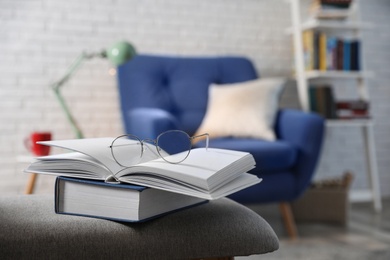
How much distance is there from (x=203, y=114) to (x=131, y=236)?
2.43 meters

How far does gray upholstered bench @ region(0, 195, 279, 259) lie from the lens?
83 centimetres

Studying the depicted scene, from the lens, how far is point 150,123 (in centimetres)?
250

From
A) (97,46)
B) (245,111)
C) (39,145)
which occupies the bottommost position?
(245,111)

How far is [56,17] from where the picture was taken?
343cm

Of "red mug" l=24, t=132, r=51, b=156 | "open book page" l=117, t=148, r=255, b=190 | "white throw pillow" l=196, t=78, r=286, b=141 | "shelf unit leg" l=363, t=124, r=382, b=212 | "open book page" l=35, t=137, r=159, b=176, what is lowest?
"shelf unit leg" l=363, t=124, r=382, b=212

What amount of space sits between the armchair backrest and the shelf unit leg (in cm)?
106

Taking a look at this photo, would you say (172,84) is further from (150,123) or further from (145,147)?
(145,147)

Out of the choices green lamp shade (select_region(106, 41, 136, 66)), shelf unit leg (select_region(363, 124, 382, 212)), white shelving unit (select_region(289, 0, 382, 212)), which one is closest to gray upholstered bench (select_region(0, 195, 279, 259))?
green lamp shade (select_region(106, 41, 136, 66))

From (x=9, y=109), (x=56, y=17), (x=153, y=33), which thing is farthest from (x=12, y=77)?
(x=153, y=33)

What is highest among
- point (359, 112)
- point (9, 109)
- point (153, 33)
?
point (153, 33)

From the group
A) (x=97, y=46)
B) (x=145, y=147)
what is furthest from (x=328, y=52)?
(x=145, y=147)

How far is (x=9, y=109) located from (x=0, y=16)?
561 mm

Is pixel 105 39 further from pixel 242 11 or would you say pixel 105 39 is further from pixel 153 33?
pixel 242 11

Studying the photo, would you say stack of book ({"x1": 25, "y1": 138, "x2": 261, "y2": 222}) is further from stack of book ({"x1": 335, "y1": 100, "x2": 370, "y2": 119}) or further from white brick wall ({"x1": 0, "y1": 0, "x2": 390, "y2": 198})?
stack of book ({"x1": 335, "y1": 100, "x2": 370, "y2": 119})
